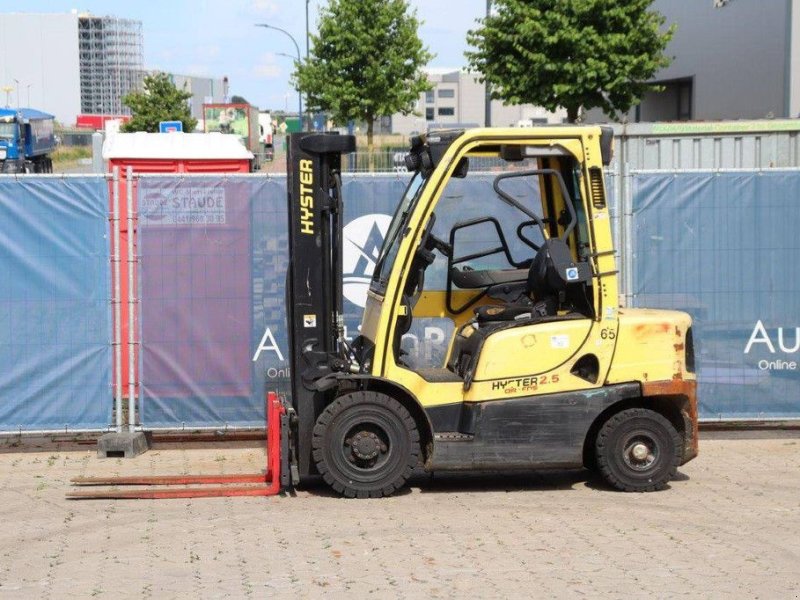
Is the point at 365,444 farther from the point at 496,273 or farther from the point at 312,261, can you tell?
the point at 496,273

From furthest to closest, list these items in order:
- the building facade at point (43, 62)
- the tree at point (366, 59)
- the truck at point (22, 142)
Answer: the building facade at point (43, 62) → the truck at point (22, 142) → the tree at point (366, 59)

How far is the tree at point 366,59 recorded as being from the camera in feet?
157

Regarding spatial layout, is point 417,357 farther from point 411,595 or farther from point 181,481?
point 411,595

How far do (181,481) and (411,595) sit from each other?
3053mm

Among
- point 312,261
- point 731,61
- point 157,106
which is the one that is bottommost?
point 312,261

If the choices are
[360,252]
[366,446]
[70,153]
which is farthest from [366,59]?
[70,153]

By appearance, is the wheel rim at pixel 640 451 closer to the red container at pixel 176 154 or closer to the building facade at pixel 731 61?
the red container at pixel 176 154

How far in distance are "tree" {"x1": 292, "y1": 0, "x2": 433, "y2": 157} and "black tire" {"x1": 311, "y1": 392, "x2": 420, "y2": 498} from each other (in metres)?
39.9

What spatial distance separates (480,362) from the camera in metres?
8.48

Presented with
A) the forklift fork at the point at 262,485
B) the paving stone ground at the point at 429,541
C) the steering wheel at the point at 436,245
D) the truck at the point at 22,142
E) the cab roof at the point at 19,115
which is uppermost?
the cab roof at the point at 19,115

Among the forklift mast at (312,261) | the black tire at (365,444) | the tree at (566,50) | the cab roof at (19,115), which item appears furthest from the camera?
the cab roof at (19,115)

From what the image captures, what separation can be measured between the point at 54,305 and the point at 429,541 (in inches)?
178

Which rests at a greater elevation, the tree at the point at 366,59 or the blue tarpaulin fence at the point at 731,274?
the tree at the point at 366,59

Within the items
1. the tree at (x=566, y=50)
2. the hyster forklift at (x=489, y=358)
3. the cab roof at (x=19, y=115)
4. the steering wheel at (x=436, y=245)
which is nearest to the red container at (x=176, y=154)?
the hyster forklift at (x=489, y=358)
